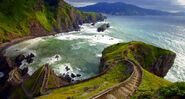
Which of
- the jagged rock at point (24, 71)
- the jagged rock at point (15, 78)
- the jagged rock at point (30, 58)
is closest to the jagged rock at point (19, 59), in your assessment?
the jagged rock at point (30, 58)

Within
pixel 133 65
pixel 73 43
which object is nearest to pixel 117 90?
pixel 133 65

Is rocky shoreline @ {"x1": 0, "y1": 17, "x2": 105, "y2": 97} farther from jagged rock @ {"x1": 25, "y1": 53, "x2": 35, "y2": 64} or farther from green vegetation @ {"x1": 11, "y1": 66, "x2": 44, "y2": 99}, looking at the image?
green vegetation @ {"x1": 11, "y1": 66, "x2": 44, "y2": 99}

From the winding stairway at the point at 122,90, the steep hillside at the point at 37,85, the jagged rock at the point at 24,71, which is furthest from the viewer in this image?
the jagged rock at the point at 24,71

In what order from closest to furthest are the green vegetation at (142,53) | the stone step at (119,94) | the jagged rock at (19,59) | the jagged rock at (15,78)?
the stone step at (119,94) < the jagged rock at (15,78) < the green vegetation at (142,53) < the jagged rock at (19,59)

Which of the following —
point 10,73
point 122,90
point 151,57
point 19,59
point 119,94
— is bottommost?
point 19,59

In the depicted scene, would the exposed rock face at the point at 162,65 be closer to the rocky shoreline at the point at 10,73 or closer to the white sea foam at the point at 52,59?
the rocky shoreline at the point at 10,73

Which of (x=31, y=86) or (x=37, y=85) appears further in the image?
(x=31, y=86)

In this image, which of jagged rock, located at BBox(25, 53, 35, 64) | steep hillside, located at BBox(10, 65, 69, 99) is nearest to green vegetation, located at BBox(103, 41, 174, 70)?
steep hillside, located at BBox(10, 65, 69, 99)

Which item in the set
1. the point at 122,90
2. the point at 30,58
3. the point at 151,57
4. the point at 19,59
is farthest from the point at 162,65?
the point at 122,90

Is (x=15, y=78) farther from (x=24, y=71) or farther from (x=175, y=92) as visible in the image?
(x=175, y=92)
